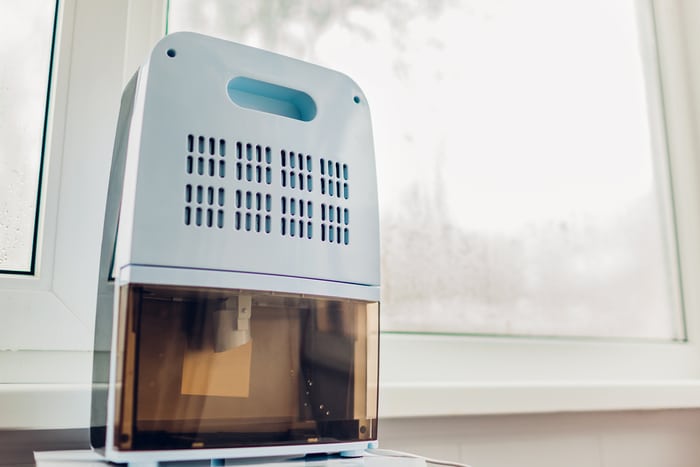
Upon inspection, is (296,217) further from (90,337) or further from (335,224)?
(90,337)

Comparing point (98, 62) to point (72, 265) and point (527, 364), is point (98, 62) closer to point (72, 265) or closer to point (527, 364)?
point (72, 265)

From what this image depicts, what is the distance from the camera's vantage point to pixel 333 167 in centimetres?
57

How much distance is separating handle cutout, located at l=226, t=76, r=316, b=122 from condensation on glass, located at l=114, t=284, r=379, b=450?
0.56 ft

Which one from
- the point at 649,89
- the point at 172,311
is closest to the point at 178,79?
the point at 172,311

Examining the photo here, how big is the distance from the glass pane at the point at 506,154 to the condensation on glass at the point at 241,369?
376 millimetres

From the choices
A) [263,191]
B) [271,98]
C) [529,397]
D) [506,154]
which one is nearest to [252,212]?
[263,191]

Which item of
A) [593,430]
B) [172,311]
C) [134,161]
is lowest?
[593,430]

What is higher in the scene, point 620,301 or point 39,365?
point 620,301

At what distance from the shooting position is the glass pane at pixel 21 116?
0.73 m

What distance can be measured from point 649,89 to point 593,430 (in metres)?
0.67

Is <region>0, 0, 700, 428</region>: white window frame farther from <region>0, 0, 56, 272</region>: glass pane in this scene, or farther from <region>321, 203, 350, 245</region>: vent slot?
<region>321, 203, 350, 245</region>: vent slot

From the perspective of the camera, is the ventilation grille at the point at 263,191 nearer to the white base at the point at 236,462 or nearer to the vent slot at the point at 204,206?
the vent slot at the point at 204,206

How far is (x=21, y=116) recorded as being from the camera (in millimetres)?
755

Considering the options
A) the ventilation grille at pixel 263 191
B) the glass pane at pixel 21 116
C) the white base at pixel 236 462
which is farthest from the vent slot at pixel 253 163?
the glass pane at pixel 21 116
